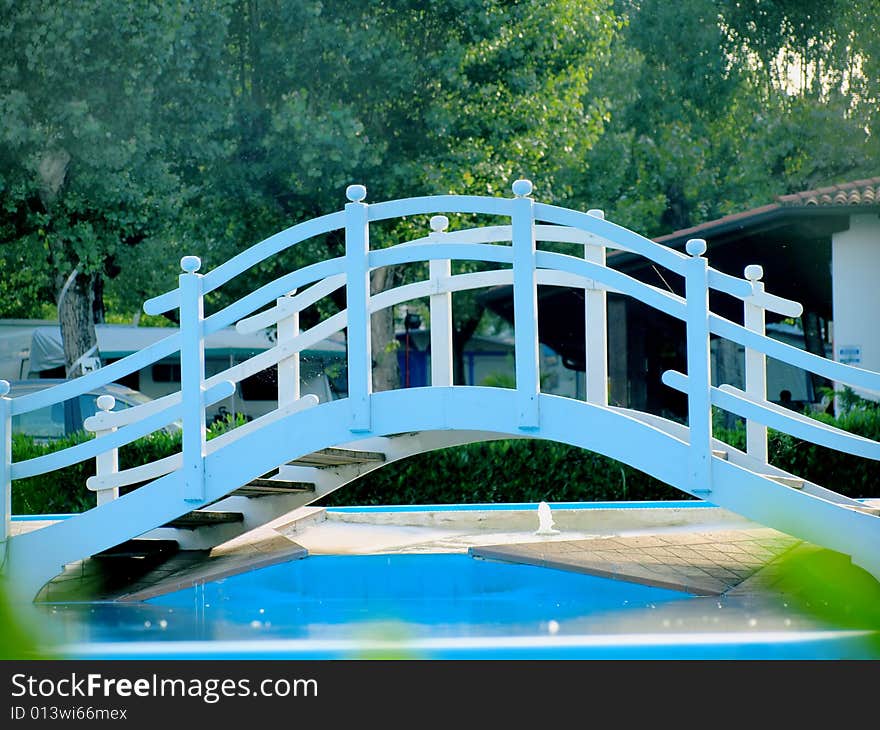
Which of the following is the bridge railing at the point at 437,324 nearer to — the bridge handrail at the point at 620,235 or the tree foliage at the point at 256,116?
the bridge handrail at the point at 620,235

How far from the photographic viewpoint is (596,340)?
8.20 meters

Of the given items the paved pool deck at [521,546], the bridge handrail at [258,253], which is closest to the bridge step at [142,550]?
the paved pool deck at [521,546]

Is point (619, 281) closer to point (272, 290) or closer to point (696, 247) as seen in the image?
point (696, 247)

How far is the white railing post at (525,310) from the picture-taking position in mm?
7117

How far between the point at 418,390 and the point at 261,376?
20.9 meters

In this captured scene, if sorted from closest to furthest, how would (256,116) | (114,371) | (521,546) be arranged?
(114,371)
(521,546)
(256,116)

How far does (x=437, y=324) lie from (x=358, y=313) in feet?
3.61

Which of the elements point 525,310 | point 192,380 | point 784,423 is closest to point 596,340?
point 525,310

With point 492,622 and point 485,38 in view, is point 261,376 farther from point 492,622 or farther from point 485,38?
point 492,622

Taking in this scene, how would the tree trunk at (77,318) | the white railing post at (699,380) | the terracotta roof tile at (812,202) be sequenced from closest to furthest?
1. the white railing post at (699,380)
2. the terracotta roof tile at (812,202)
3. the tree trunk at (77,318)

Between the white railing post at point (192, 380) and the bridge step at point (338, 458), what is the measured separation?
1318 millimetres
